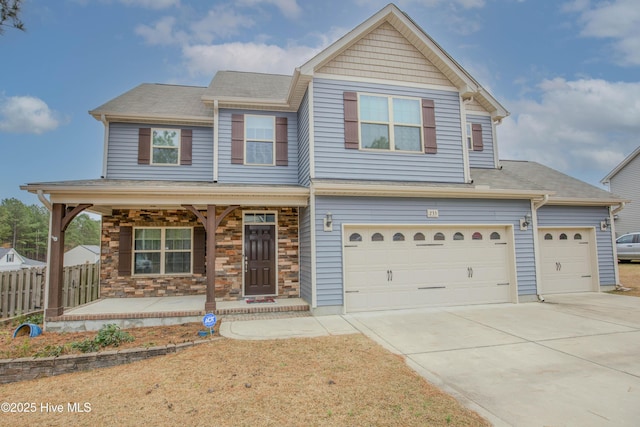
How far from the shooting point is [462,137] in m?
9.00

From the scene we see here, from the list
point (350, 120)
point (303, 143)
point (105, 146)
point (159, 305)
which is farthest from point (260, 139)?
point (159, 305)

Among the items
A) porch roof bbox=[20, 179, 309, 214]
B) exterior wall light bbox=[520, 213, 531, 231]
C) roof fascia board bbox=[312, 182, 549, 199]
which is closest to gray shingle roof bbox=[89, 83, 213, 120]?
porch roof bbox=[20, 179, 309, 214]

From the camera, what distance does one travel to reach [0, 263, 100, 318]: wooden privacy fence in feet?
26.3

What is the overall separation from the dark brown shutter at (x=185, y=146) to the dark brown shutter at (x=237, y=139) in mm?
1478

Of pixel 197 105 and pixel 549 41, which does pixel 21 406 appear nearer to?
pixel 197 105

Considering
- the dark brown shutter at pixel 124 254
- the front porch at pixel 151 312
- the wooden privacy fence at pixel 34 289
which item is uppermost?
the dark brown shutter at pixel 124 254

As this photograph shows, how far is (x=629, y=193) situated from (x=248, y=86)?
24.9 metres

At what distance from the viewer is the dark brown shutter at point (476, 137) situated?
11.5 m

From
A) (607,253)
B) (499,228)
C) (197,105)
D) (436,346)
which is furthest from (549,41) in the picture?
(436,346)

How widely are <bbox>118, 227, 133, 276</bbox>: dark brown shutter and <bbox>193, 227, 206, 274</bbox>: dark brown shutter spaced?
1727 millimetres

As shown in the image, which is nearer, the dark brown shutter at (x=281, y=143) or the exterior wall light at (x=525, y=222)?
the exterior wall light at (x=525, y=222)

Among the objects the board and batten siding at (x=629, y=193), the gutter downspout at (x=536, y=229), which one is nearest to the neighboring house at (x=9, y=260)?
the gutter downspout at (x=536, y=229)

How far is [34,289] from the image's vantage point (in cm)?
849

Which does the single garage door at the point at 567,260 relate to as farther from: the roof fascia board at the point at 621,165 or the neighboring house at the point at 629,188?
the roof fascia board at the point at 621,165
